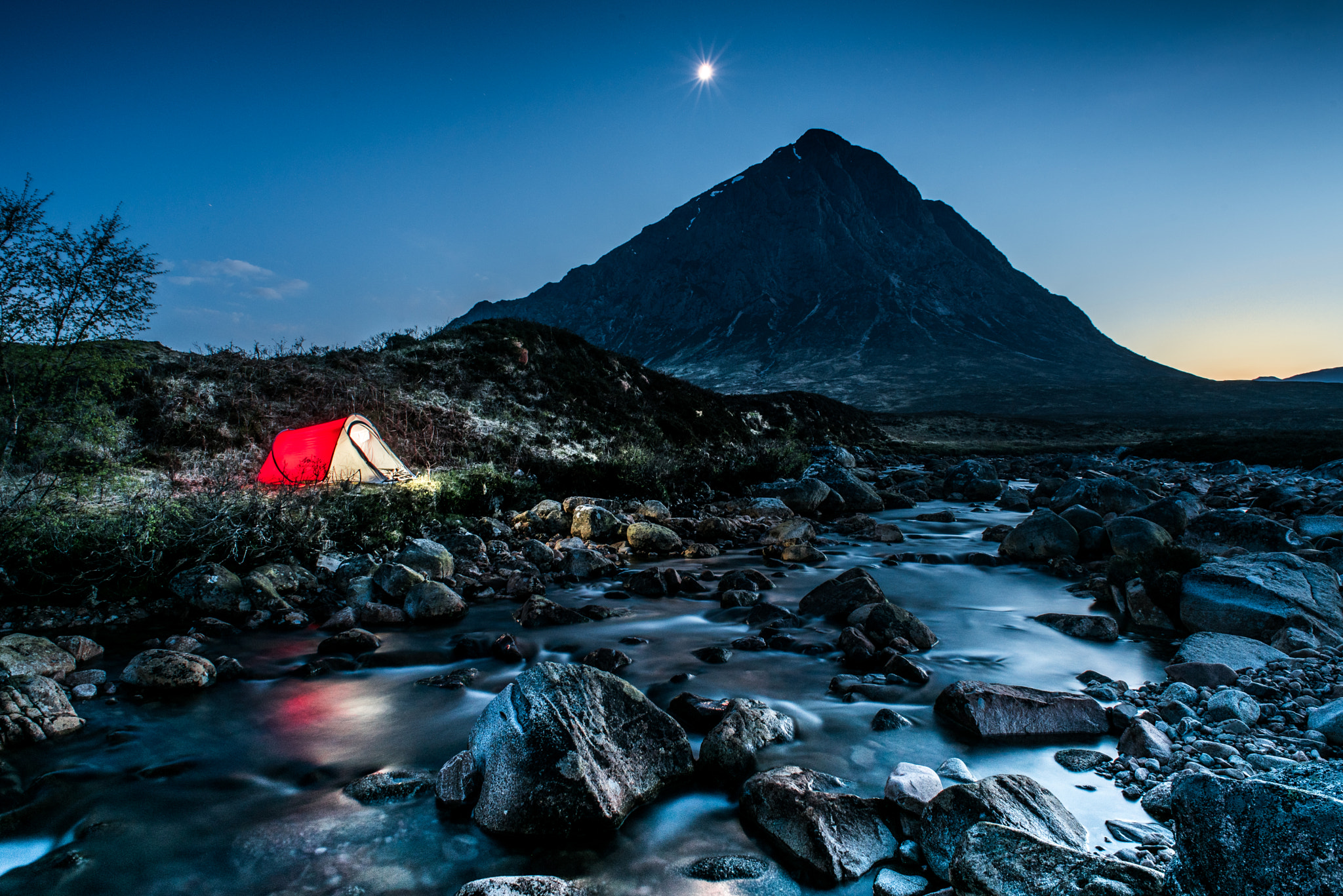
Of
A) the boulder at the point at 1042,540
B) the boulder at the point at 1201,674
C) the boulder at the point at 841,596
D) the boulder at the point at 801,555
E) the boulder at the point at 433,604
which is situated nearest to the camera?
the boulder at the point at 1201,674

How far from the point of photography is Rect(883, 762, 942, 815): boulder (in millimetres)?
3996

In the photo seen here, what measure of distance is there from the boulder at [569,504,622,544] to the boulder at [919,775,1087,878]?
10945 millimetres

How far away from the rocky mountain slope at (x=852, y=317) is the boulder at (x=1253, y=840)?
91.9 metres

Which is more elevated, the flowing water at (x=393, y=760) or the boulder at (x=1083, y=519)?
the boulder at (x=1083, y=519)

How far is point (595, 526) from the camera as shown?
47.1ft

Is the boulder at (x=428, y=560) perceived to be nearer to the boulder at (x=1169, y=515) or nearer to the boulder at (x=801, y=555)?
the boulder at (x=801, y=555)

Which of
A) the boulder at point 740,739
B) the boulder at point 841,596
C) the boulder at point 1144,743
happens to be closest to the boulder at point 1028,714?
the boulder at point 1144,743

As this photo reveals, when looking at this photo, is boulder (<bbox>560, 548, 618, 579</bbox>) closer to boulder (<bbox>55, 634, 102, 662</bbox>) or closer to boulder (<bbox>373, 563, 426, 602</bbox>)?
boulder (<bbox>373, 563, 426, 602</bbox>)

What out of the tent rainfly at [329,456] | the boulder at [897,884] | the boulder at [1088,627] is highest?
the tent rainfly at [329,456]

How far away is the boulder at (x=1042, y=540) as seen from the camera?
1244 cm

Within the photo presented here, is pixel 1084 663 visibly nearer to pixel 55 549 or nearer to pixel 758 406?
pixel 55 549

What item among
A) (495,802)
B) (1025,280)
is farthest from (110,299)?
(1025,280)

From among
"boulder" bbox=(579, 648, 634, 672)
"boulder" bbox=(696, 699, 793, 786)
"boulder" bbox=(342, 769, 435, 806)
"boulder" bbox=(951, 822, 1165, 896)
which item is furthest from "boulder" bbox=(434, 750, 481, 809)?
"boulder" bbox=(951, 822, 1165, 896)

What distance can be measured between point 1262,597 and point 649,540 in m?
9.98
